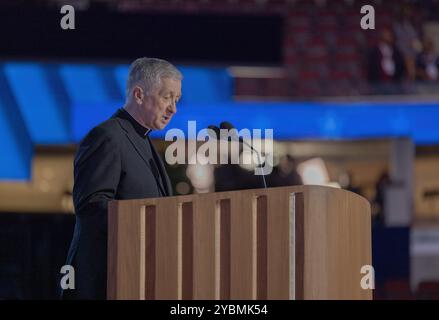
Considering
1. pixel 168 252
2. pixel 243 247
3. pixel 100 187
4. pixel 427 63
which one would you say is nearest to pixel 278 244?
pixel 243 247

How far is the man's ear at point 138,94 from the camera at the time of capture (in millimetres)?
2838

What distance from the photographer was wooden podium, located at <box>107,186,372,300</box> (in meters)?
2.44

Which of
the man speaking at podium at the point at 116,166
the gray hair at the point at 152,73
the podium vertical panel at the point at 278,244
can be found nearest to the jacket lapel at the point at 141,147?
the man speaking at podium at the point at 116,166

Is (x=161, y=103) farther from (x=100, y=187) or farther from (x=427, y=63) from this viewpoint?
(x=427, y=63)

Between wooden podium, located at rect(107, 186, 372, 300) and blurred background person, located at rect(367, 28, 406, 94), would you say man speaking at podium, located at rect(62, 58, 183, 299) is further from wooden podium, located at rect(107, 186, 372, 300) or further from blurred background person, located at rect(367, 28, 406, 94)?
blurred background person, located at rect(367, 28, 406, 94)

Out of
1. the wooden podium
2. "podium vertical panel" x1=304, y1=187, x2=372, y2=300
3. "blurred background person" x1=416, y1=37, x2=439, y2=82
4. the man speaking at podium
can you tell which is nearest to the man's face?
the man speaking at podium

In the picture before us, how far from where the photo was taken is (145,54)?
347 inches

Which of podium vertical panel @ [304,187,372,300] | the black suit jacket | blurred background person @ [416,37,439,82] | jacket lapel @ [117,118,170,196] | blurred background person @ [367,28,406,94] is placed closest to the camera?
podium vertical panel @ [304,187,372,300]

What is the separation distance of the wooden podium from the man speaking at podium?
0.13 metres

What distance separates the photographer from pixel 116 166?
2689 mm

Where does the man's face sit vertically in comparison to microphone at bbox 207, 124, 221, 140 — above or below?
above

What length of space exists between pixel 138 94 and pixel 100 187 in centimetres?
32

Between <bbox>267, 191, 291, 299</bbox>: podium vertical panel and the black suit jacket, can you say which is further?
the black suit jacket

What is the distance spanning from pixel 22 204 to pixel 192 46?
2.66m
